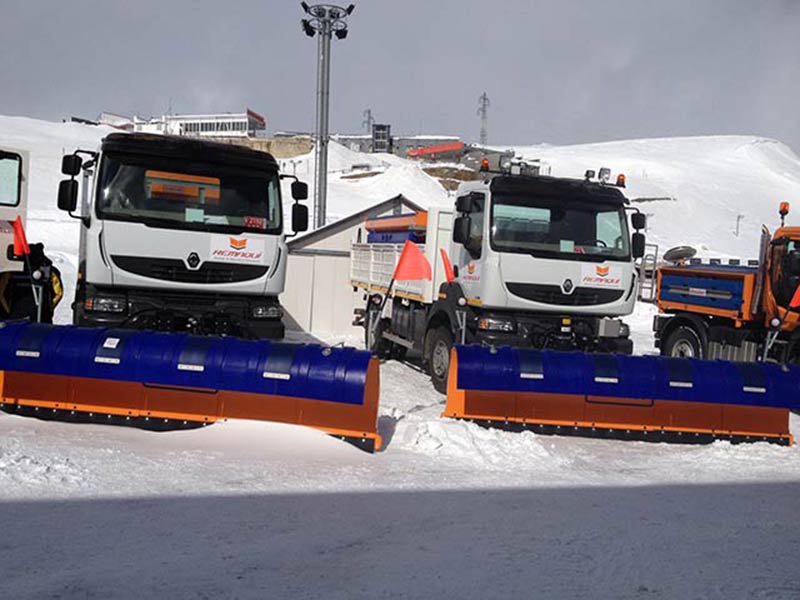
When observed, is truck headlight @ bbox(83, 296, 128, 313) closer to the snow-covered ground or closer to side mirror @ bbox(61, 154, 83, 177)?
side mirror @ bbox(61, 154, 83, 177)

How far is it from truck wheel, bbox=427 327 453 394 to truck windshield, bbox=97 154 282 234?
283cm

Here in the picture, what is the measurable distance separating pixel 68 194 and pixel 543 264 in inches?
213

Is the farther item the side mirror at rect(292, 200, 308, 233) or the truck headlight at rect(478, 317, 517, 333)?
the truck headlight at rect(478, 317, 517, 333)

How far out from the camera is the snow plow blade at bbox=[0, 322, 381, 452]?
23.1ft

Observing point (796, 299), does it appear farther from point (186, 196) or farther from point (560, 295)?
point (186, 196)

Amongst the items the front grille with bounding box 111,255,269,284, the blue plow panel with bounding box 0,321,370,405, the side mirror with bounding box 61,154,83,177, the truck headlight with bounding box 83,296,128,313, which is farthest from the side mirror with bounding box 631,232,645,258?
the side mirror with bounding box 61,154,83,177

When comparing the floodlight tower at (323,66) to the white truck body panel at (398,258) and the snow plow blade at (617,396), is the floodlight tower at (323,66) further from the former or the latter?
the snow plow blade at (617,396)

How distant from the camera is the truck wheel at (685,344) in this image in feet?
42.3

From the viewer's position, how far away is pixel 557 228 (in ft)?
31.8

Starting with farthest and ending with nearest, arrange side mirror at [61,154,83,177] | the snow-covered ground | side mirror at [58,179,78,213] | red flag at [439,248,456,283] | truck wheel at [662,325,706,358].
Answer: truck wheel at [662,325,706,358], red flag at [439,248,456,283], side mirror at [58,179,78,213], side mirror at [61,154,83,177], the snow-covered ground

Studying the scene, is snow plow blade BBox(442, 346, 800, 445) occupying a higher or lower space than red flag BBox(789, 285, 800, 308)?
lower

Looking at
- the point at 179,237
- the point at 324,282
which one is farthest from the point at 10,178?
the point at 324,282

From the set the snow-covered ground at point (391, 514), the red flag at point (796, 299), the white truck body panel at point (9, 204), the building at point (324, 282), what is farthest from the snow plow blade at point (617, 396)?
the building at point (324, 282)

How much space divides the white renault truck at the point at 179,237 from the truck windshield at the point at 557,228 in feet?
8.90
